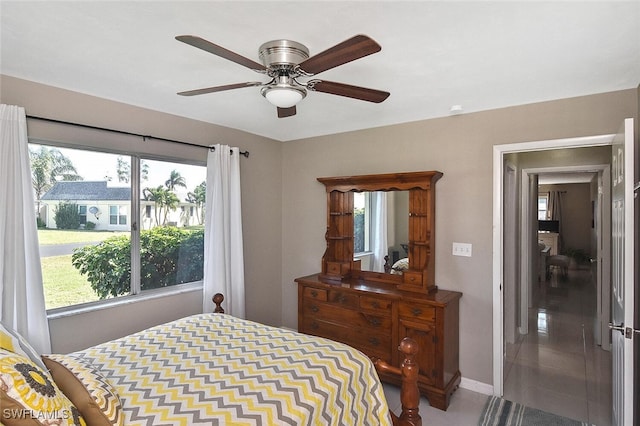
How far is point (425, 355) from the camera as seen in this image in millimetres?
2811

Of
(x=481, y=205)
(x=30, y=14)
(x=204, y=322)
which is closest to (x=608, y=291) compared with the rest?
(x=481, y=205)

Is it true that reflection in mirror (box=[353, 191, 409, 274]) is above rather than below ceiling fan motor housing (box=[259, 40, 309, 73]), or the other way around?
below

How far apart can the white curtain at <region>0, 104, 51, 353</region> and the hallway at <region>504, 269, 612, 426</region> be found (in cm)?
361

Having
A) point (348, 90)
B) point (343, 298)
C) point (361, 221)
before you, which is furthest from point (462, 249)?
point (348, 90)

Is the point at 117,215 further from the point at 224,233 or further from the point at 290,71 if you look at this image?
the point at 290,71

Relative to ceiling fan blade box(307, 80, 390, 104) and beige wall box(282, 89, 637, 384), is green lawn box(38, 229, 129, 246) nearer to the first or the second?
ceiling fan blade box(307, 80, 390, 104)

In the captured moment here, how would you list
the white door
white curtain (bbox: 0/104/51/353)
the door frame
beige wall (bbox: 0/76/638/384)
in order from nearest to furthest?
the white door
white curtain (bbox: 0/104/51/353)
beige wall (bbox: 0/76/638/384)
the door frame

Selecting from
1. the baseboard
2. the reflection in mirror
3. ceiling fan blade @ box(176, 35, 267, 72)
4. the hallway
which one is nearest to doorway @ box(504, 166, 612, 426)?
the hallway

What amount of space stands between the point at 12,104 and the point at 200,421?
2.40 meters

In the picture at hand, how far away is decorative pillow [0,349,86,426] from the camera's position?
102cm

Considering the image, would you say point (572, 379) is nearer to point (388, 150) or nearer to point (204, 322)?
point (388, 150)

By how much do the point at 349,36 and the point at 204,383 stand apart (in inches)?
72.4

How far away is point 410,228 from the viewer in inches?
127

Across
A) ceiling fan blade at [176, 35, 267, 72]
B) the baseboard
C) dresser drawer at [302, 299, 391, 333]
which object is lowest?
the baseboard
